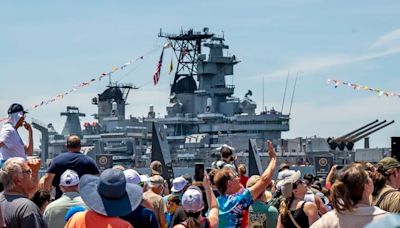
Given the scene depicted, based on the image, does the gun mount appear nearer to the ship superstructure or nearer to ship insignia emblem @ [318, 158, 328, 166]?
the ship superstructure

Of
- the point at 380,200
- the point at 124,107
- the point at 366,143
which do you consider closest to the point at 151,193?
the point at 380,200

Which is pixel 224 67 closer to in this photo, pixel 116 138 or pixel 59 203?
pixel 116 138

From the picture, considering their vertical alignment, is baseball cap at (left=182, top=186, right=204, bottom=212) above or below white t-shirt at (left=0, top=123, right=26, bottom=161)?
below

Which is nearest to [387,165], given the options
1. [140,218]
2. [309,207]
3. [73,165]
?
[309,207]

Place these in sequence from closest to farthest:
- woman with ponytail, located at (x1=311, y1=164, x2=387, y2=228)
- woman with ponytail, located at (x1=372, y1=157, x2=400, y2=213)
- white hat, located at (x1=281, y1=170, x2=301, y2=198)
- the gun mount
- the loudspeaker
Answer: woman with ponytail, located at (x1=311, y1=164, x2=387, y2=228) → woman with ponytail, located at (x1=372, y1=157, x2=400, y2=213) → white hat, located at (x1=281, y1=170, x2=301, y2=198) → the loudspeaker → the gun mount

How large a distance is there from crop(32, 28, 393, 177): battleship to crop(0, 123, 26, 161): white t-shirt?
6217 centimetres

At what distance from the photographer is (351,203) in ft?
16.7

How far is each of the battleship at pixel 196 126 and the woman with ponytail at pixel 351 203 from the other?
66.5 m

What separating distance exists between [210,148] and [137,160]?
8007 millimetres

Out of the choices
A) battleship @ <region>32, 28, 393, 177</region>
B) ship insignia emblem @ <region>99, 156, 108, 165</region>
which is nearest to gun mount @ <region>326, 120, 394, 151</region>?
battleship @ <region>32, 28, 393, 177</region>

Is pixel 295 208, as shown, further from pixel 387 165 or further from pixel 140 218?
pixel 140 218

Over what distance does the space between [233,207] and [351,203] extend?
230 cm

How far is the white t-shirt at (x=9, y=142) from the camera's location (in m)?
9.59

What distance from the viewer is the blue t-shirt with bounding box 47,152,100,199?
8.46m
